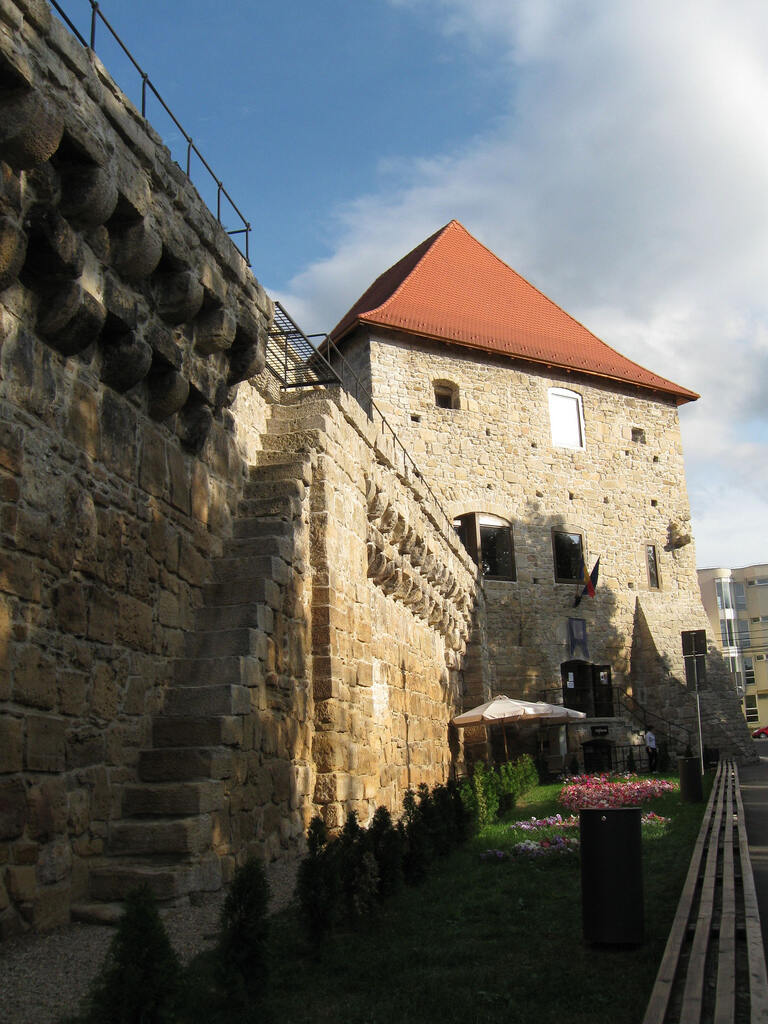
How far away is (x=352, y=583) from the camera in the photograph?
29.8 ft

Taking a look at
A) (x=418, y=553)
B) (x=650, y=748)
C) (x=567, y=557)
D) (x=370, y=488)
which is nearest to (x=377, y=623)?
(x=370, y=488)

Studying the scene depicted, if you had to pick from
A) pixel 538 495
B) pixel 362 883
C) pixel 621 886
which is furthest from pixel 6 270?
pixel 538 495

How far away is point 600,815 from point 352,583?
4.01m

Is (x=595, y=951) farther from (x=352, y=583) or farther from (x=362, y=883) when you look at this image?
(x=352, y=583)

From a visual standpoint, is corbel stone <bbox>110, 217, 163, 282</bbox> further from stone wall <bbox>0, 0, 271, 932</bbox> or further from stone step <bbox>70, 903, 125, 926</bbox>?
stone step <bbox>70, 903, 125, 926</bbox>

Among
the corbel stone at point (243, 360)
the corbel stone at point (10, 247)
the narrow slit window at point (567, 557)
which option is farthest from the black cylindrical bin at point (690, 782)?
the narrow slit window at point (567, 557)

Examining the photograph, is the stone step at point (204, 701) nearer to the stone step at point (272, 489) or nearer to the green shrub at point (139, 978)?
the stone step at point (272, 489)

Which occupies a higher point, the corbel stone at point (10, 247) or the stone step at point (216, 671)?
the corbel stone at point (10, 247)

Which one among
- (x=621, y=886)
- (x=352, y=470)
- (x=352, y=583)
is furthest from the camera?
(x=352, y=470)

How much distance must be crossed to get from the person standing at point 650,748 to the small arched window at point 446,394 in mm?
9465

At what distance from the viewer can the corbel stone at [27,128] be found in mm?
4684

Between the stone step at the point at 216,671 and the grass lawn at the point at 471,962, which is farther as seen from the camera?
the stone step at the point at 216,671

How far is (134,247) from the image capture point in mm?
5910

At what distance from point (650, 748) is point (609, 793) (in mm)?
9068
